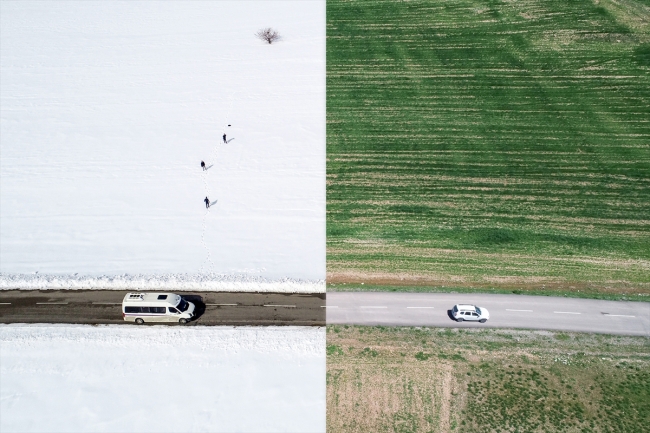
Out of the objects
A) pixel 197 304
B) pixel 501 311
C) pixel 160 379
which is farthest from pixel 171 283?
pixel 501 311

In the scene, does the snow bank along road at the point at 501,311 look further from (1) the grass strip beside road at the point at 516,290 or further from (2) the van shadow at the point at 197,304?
(2) the van shadow at the point at 197,304

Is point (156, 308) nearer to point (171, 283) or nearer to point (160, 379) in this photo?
point (171, 283)

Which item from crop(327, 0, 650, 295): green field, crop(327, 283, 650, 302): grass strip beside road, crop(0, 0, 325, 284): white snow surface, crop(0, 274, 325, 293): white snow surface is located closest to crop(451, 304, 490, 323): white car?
crop(327, 283, 650, 302): grass strip beside road

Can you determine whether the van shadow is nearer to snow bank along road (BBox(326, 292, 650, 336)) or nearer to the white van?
the white van

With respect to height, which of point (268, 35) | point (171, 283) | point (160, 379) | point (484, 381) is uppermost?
point (268, 35)

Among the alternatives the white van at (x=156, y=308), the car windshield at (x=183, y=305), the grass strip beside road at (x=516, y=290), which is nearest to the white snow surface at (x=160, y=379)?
the white van at (x=156, y=308)

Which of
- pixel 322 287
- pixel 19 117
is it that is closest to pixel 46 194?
pixel 19 117
